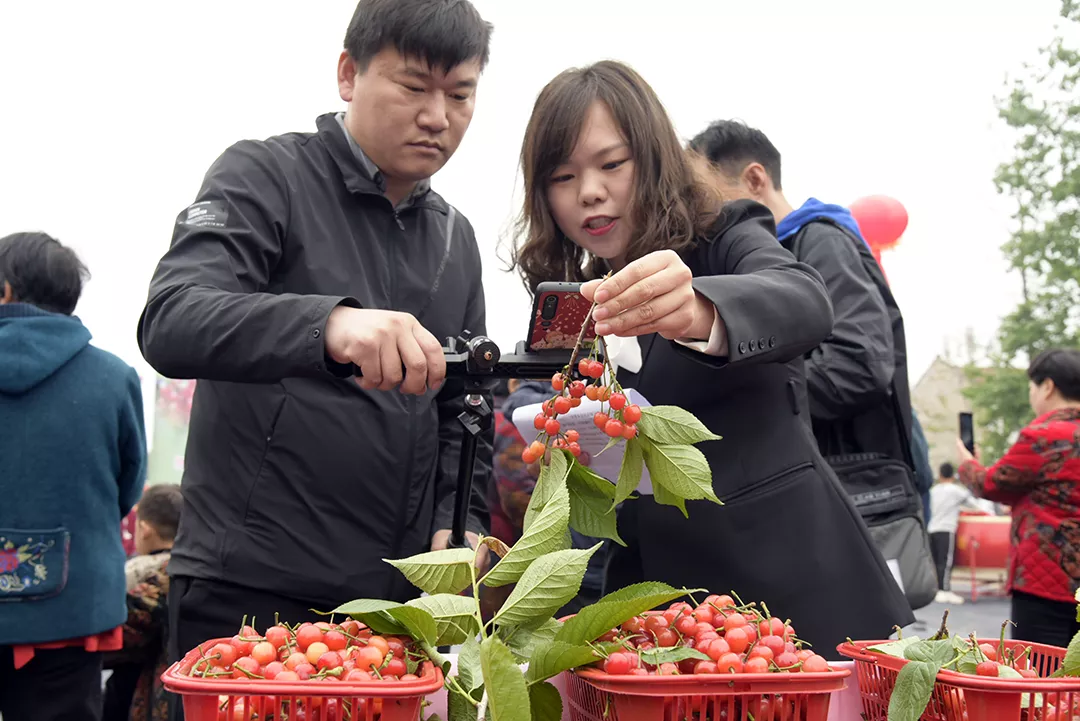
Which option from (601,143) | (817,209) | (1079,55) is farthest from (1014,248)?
(601,143)

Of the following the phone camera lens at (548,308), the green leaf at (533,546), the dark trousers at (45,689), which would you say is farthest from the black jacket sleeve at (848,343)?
the dark trousers at (45,689)

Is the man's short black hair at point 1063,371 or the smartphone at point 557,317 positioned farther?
the man's short black hair at point 1063,371

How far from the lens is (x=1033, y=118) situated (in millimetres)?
18078

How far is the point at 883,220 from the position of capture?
6.58m

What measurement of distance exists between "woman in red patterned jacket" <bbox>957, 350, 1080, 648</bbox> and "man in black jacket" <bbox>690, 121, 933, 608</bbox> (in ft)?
4.49

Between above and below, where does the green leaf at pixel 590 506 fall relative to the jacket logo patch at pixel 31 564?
above

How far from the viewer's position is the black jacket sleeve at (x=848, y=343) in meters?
2.55

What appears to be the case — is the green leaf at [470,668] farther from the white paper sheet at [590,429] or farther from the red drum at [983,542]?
the red drum at [983,542]

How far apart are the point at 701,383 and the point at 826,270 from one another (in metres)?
1.15

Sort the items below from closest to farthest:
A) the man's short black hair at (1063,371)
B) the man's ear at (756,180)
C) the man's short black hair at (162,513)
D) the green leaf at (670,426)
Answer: the green leaf at (670,426)
the man's ear at (756,180)
the man's short black hair at (162,513)
the man's short black hair at (1063,371)

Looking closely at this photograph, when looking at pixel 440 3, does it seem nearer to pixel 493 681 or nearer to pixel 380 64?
pixel 380 64

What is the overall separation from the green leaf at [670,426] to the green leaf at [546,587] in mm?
227

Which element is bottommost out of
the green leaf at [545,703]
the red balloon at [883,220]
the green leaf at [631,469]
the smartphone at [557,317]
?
the green leaf at [545,703]

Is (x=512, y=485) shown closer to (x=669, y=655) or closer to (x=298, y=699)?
(x=669, y=655)
